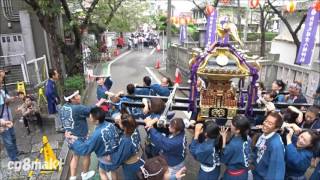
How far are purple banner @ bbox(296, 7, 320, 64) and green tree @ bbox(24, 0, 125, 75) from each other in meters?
6.91

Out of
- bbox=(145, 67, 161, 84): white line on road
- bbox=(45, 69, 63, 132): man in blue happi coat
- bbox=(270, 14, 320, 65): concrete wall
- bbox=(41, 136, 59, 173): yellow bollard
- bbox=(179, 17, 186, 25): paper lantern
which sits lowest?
bbox=(145, 67, 161, 84): white line on road

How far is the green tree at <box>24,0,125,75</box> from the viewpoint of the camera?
21.2 feet

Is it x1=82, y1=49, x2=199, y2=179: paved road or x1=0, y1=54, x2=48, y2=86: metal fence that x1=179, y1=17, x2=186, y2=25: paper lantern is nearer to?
x1=82, y1=49, x2=199, y2=179: paved road

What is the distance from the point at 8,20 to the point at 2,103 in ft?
30.5

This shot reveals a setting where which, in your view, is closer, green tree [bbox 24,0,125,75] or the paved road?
green tree [bbox 24,0,125,75]

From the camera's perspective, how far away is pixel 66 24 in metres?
10.7

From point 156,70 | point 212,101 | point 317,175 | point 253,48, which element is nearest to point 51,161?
point 212,101

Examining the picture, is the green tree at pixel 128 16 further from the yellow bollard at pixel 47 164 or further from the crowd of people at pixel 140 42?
the yellow bollard at pixel 47 164

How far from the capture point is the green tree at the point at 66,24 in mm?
6473

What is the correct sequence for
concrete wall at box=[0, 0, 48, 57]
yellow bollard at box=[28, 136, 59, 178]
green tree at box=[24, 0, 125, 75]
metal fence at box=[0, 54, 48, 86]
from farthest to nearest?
1. concrete wall at box=[0, 0, 48, 57]
2. metal fence at box=[0, 54, 48, 86]
3. green tree at box=[24, 0, 125, 75]
4. yellow bollard at box=[28, 136, 59, 178]

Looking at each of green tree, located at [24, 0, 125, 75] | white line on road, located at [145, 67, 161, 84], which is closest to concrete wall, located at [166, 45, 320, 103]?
white line on road, located at [145, 67, 161, 84]

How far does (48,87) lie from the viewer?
7.62 meters

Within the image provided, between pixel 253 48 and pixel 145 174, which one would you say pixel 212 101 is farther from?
pixel 253 48

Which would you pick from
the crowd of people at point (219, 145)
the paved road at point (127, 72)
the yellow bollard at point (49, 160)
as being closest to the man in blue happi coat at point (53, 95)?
the yellow bollard at point (49, 160)
